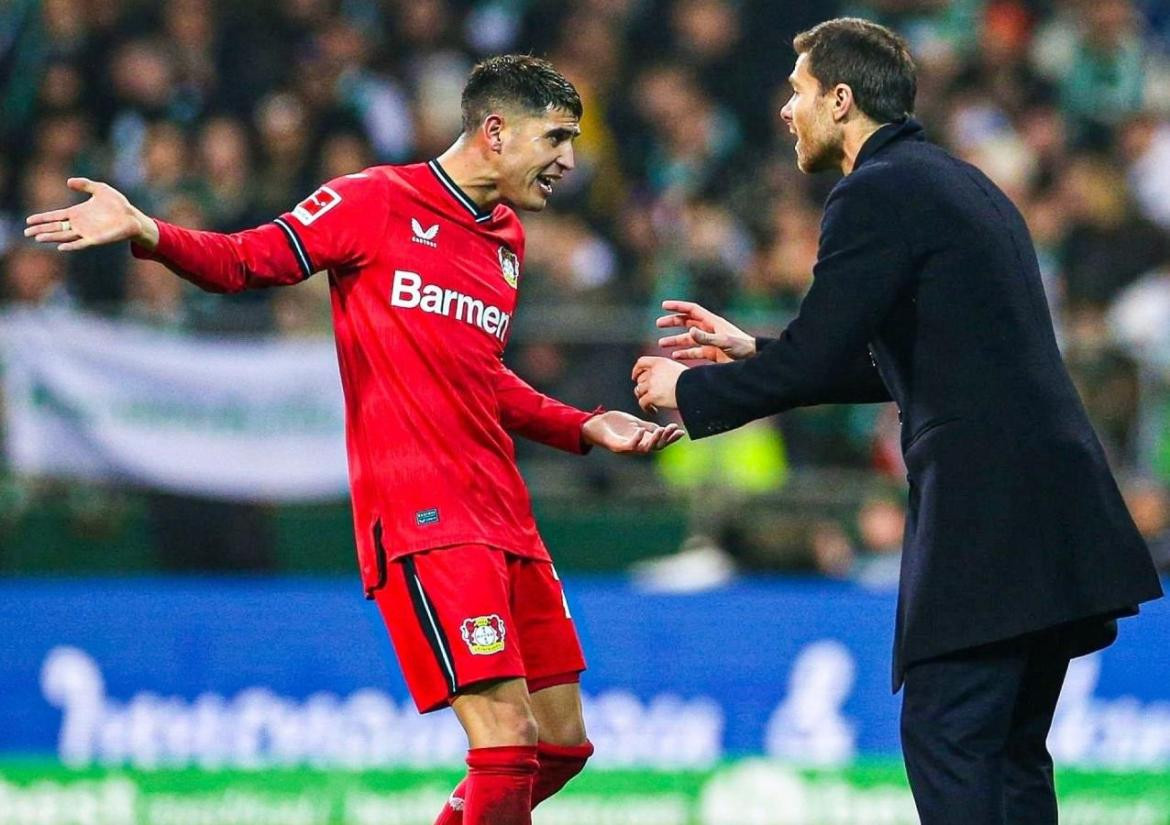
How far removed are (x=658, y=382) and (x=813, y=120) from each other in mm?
776

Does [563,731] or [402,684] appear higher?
[402,684]

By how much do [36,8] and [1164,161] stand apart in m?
6.85

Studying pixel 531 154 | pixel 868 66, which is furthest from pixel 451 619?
pixel 868 66

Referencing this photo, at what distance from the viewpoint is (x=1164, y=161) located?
38.4 ft

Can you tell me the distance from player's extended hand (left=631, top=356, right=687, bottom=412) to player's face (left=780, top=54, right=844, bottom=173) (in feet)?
2.12

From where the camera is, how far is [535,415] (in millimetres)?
5629

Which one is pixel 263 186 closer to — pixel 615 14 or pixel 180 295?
pixel 180 295

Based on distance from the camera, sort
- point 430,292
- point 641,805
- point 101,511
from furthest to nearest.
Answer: point 101,511 < point 641,805 < point 430,292

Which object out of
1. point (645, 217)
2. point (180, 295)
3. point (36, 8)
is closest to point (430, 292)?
point (180, 295)

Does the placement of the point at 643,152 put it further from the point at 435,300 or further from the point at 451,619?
the point at 451,619

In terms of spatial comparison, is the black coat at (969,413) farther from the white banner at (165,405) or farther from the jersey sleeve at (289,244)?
the white banner at (165,405)

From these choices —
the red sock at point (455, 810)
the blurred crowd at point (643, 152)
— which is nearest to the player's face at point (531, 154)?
the red sock at point (455, 810)

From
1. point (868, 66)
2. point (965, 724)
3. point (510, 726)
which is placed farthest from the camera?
point (510, 726)

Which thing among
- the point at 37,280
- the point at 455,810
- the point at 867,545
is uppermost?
the point at 37,280
